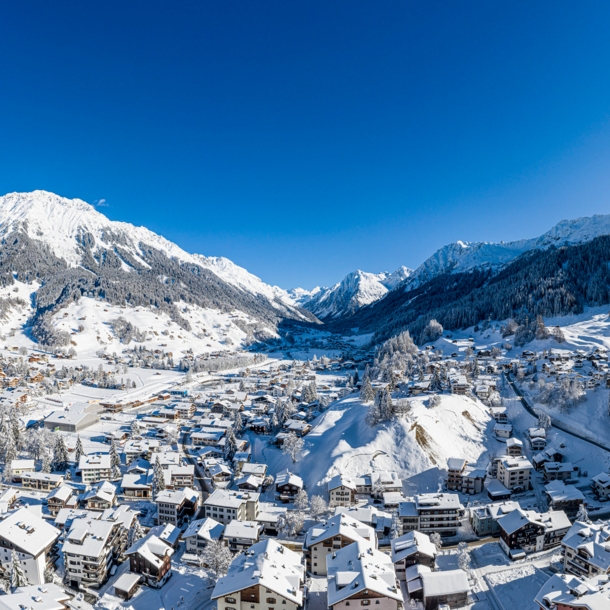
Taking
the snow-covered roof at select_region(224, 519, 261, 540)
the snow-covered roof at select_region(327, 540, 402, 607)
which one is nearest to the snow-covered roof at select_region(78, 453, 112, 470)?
the snow-covered roof at select_region(224, 519, 261, 540)

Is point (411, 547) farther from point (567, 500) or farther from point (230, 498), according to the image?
point (567, 500)

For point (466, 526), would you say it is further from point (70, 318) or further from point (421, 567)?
point (70, 318)

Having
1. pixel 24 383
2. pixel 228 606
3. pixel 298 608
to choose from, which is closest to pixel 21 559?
pixel 228 606

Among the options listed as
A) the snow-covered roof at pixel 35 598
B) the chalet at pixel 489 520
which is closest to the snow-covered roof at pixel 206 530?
the snow-covered roof at pixel 35 598

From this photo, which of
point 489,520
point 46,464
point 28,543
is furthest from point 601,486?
point 46,464

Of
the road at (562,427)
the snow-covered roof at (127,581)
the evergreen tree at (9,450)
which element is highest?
the evergreen tree at (9,450)

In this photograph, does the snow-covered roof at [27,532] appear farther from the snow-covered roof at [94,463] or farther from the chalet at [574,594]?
the chalet at [574,594]
